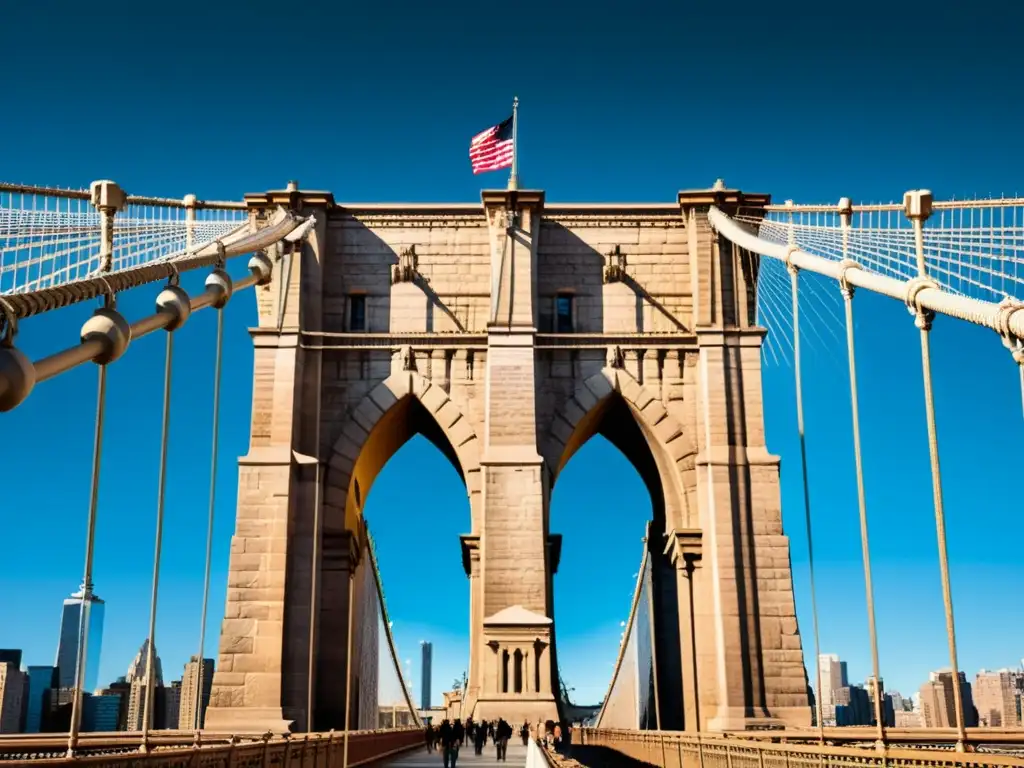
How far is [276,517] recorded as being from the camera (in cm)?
3506

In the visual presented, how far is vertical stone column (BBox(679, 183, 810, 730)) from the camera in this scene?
33.8m

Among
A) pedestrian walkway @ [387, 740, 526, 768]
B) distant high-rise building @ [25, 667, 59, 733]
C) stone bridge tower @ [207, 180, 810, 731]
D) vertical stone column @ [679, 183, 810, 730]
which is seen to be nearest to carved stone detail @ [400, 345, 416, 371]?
stone bridge tower @ [207, 180, 810, 731]

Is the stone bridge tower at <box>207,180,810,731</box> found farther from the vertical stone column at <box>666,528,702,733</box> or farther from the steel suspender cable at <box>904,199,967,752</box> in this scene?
the steel suspender cable at <box>904,199,967,752</box>

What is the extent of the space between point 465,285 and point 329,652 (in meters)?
11.0

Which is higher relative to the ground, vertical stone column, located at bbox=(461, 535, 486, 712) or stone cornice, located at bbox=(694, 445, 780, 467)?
stone cornice, located at bbox=(694, 445, 780, 467)

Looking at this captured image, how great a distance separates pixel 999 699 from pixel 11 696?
65.1m

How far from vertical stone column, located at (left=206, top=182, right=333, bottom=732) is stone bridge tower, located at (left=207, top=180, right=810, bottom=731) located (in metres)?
0.06

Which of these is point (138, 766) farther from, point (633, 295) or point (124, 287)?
point (633, 295)

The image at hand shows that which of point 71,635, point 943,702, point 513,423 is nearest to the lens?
point 513,423

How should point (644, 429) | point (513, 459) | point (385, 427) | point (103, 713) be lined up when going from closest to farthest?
point (513, 459) < point (644, 429) < point (385, 427) < point (103, 713)

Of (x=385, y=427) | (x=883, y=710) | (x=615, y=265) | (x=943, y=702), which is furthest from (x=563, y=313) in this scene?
(x=943, y=702)

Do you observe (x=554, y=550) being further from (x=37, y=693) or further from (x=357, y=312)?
(x=37, y=693)

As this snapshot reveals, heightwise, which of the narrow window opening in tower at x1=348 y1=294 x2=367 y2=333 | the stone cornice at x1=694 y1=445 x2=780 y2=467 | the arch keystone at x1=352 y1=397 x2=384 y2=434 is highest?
the narrow window opening in tower at x1=348 y1=294 x2=367 y2=333

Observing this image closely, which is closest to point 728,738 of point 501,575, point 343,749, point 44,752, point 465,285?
point 343,749
